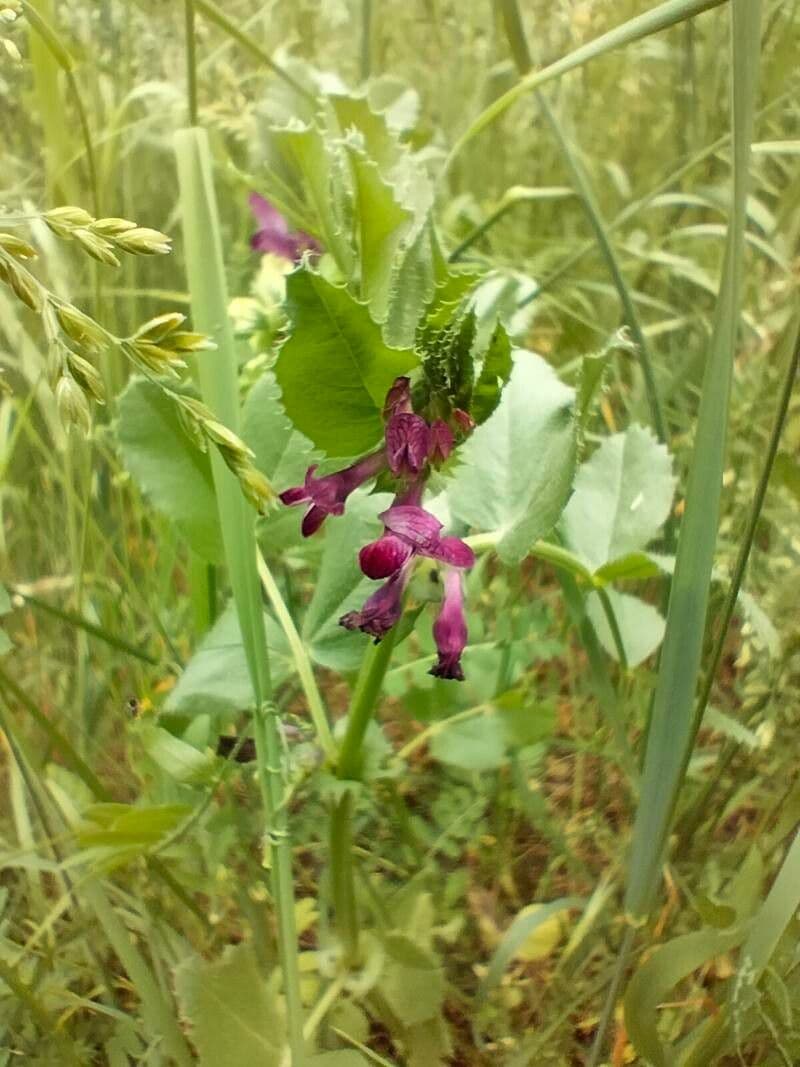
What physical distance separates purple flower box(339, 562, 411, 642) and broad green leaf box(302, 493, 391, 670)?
0.10 metres

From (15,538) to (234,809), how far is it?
0.29 metres

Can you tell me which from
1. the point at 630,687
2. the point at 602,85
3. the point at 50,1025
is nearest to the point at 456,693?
the point at 630,687

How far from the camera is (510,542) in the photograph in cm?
40

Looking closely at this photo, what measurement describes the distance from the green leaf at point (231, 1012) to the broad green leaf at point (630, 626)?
0.81ft

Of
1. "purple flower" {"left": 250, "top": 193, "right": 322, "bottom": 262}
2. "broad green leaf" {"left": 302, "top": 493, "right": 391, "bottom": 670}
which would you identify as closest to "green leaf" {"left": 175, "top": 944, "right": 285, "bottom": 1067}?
"broad green leaf" {"left": 302, "top": 493, "right": 391, "bottom": 670}

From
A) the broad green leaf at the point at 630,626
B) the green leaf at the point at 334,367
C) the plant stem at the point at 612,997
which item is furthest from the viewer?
the broad green leaf at the point at 630,626

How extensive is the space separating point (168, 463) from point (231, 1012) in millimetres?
250

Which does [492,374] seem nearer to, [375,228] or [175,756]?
[375,228]

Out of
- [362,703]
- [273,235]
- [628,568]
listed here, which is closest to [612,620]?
[628,568]

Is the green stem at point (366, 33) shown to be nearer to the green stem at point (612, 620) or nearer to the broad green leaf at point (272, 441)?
the broad green leaf at point (272, 441)

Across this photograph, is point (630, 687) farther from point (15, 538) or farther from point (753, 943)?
point (15, 538)

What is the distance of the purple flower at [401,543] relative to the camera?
33 cm

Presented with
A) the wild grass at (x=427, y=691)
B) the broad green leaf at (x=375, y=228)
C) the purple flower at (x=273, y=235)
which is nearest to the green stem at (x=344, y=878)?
the wild grass at (x=427, y=691)

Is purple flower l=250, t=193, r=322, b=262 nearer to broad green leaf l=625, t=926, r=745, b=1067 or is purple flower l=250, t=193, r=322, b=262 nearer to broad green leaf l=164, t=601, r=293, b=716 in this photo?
broad green leaf l=164, t=601, r=293, b=716
